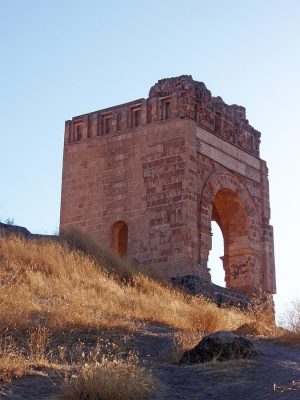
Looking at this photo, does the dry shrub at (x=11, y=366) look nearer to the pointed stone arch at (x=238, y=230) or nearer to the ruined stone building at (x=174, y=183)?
the ruined stone building at (x=174, y=183)

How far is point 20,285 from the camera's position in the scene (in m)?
11.8

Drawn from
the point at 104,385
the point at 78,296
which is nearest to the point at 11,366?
the point at 104,385

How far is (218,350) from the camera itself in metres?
7.75

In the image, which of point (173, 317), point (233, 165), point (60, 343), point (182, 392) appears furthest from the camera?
point (233, 165)

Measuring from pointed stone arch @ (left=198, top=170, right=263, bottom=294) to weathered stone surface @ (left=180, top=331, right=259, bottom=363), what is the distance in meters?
11.8

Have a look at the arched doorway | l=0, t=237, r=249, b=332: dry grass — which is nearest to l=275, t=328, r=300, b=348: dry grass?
l=0, t=237, r=249, b=332: dry grass

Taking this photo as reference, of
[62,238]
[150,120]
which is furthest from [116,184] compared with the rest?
[62,238]

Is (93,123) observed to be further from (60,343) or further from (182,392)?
(182,392)

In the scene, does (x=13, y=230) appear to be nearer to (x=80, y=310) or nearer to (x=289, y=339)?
(x=80, y=310)

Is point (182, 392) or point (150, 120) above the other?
point (150, 120)

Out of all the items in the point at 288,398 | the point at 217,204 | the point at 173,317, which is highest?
the point at 217,204

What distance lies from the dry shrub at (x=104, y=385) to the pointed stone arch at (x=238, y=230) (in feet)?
44.7

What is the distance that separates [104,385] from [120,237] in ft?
51.0

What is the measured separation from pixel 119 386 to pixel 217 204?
1619cm
